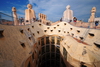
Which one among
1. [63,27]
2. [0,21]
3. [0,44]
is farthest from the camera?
[63,27]

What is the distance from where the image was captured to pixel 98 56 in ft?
24.0

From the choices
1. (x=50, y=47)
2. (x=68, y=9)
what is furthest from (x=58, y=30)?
(x=68, y=9)

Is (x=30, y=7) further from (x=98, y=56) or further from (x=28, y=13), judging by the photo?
(x=98, y=56)

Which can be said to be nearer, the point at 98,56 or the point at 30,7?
the point at 98,56

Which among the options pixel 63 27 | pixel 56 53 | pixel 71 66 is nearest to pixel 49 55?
pixel 56 53

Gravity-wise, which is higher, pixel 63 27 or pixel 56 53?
pixel 63 27

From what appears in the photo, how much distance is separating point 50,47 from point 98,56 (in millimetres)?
19148

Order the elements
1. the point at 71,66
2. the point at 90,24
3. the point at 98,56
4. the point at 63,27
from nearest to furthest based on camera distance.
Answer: the point at 98,56
the point at 71,66
the point at 90,24
the point at 63,27

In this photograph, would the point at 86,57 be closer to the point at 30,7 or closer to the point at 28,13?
the point at 28,13

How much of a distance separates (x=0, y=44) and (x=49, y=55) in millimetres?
22203

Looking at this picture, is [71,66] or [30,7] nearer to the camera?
[71,66]

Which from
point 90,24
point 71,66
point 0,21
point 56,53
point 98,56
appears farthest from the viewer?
point 56,53

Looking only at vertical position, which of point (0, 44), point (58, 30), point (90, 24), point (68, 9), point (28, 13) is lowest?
point (0, 44)

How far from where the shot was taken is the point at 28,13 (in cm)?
2262
